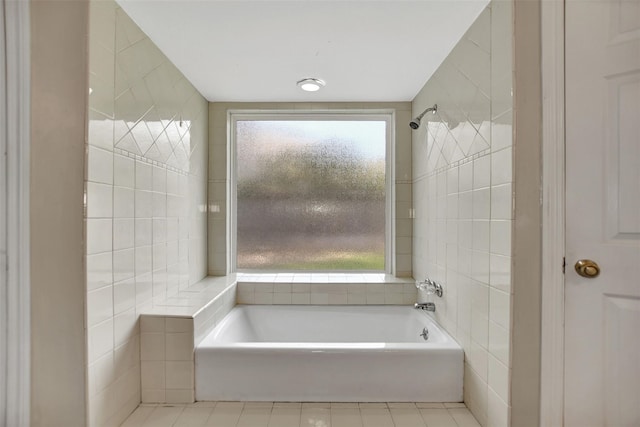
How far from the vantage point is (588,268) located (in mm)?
1042

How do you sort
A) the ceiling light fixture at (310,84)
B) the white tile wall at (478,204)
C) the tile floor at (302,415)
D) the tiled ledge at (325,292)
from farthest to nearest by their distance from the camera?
the tiled ledge at (325,292) → the ceiling light fixture at (310,84) → the tile floor at (302,415) → the white tile wall at (478,204)

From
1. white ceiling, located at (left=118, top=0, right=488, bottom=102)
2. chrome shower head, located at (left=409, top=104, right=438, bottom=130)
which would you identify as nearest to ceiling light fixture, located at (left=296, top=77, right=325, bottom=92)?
white ceiling, located at (left=118, top=0, right=488, bottom=102)

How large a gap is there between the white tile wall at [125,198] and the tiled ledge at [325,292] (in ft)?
1.71

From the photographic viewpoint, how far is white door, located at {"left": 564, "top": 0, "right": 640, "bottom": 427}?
3.32 ft

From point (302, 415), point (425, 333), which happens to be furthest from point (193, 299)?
point (425, 333)

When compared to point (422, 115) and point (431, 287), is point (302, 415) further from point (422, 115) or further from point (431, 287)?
point (422, 115)

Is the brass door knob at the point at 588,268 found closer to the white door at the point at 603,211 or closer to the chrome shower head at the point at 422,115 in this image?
the white door at the point at 603,211

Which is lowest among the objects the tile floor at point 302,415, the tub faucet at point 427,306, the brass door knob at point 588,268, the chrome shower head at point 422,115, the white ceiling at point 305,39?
the tile floor at point 302,415

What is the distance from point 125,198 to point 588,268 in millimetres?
1786

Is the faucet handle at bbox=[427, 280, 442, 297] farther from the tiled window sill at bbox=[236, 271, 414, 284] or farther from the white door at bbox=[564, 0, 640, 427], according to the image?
the white door at bbox=[564, 0, 640, 427]

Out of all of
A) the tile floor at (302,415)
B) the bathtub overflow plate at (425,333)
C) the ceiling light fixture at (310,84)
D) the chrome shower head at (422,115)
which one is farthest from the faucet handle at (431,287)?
the ceiling light fixture at (310,84)

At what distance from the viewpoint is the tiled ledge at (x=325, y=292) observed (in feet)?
7.13
